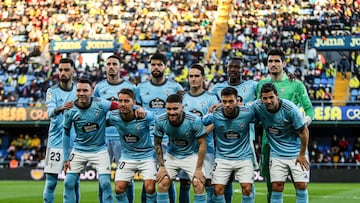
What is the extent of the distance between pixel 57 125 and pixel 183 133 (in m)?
2.51

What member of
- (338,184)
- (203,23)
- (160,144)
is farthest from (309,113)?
(203,23)

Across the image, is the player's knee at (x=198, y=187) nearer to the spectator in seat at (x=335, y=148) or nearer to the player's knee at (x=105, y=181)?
the player's knee at (x=105, y=181)

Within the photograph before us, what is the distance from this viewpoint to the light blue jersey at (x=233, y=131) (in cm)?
1051

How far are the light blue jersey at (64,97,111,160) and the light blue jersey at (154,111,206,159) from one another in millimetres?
971

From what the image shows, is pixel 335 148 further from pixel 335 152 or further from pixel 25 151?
pixel 25 151

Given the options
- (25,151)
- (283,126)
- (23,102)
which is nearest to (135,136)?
(283,126)

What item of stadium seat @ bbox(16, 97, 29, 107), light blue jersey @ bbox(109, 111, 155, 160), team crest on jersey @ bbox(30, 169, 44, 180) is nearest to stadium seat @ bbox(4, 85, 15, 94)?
stadium seat @ bbox(16, 97, 29, 107)

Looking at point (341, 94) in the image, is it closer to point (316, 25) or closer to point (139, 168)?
point (316, 25)

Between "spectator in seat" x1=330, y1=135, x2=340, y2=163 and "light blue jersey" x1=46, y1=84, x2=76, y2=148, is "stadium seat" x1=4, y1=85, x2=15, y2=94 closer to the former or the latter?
"spectator in seat" x1=330, y1=135, x2=340, y2=163

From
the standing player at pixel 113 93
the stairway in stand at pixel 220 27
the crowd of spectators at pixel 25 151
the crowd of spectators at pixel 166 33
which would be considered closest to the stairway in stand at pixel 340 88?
the crowd of spectators at pixel 166 33

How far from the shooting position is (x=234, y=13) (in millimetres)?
36625

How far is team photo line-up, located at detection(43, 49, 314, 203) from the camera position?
34.2 feet

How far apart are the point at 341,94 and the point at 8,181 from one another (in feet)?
44.2

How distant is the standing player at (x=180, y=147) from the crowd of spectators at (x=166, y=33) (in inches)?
704
